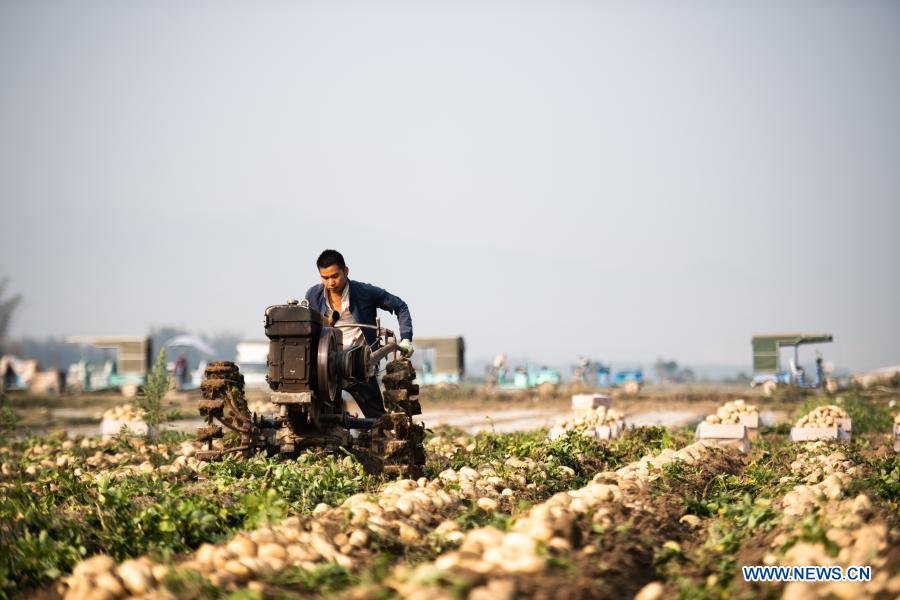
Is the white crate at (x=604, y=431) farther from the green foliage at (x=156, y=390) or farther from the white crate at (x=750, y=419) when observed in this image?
the green foliage at (x=156, y=390)

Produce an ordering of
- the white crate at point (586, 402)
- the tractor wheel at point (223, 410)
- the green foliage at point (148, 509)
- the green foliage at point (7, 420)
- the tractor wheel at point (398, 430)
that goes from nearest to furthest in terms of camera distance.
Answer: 1. the green foliage at point (148, 509)
2. the tractor wheel at point (398, 430)
3. the tractor wheel at point (223, 410)
4. the green foliage at point (7, 420)
5. the white crate at point (586, 402)

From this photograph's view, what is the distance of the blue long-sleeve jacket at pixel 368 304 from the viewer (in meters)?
9.91

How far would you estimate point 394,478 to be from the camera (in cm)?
833

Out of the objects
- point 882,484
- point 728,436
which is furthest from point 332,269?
point 728,436

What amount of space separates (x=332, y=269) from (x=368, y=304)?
0.64m

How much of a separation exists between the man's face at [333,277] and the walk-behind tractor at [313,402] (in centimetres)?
73

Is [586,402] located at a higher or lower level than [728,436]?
higher

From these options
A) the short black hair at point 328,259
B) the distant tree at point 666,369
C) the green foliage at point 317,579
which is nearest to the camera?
the green foliage at point 317,579

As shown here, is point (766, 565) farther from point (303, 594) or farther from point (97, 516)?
point (97, 516)

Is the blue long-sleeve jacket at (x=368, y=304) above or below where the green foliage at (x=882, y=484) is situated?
above

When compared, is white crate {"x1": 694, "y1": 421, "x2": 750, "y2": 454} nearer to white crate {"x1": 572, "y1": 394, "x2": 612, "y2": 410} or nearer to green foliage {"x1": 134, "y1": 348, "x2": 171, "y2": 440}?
white crate {"x1": 572, "y1": 394, "x2": 612, "y2": 410}

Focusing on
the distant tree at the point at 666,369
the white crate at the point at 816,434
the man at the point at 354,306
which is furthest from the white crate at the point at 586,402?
the distant tree at the point at 666,369

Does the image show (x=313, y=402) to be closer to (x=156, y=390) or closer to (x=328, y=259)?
(x=328, y=259)

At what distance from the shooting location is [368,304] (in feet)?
33.0
